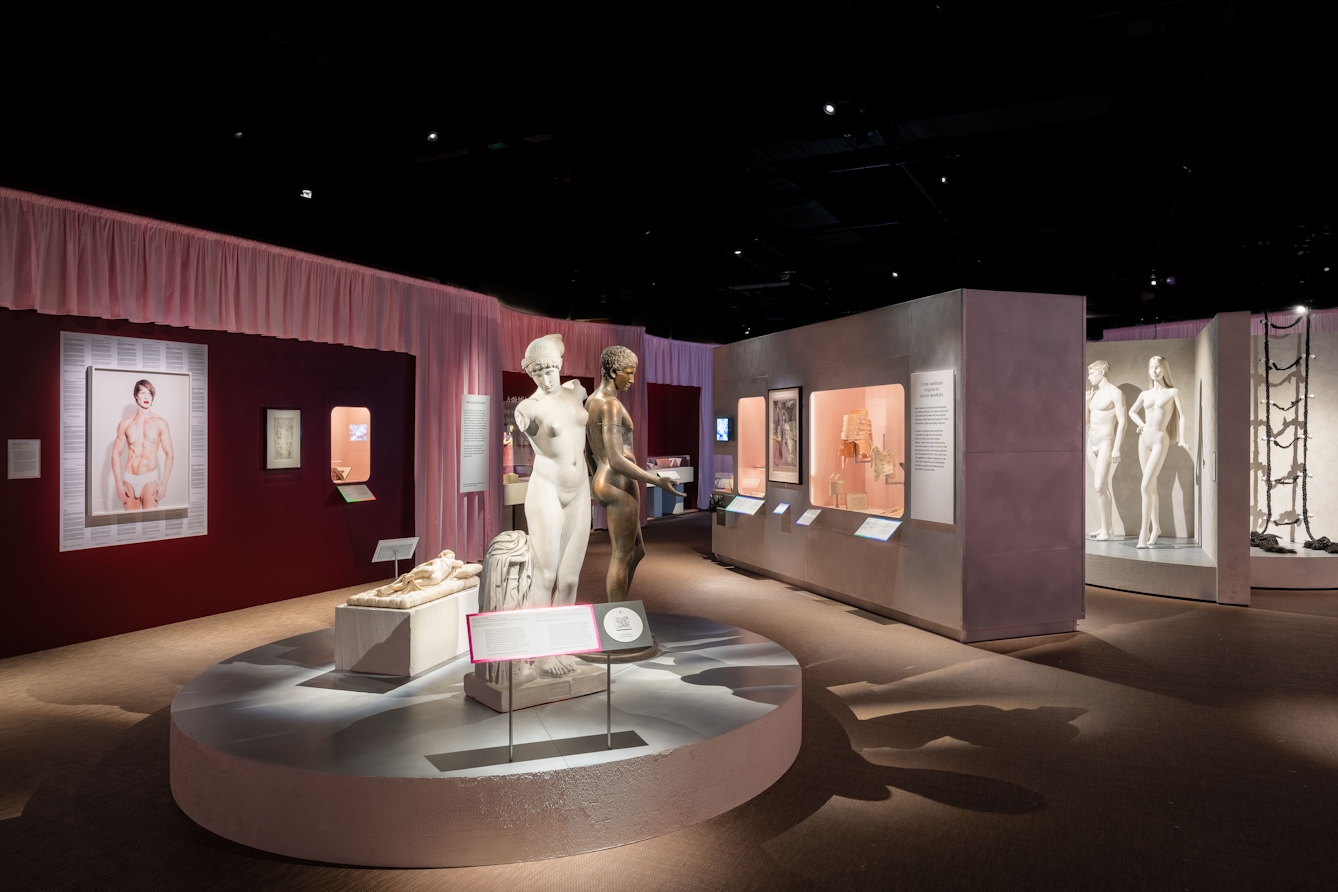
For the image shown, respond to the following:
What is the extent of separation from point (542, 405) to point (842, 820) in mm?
2548

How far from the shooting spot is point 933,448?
6.20 m

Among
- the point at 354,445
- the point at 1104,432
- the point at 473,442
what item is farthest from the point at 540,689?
the point at 1104,432

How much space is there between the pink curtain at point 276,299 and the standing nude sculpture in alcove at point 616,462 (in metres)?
4.17

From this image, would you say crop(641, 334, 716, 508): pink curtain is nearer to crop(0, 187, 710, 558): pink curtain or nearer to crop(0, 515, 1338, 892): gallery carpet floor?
crop(0, 187, 710, 558): pink curtain

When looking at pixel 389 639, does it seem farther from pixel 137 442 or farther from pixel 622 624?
pixel 137 442

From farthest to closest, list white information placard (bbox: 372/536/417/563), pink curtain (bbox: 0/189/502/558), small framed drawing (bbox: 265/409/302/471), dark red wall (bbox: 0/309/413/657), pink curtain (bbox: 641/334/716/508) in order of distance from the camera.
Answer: pink curtain (bbox: 641/334/716/508)
small framed drawing (bbox: 265/409/302/471)
dark red wall (bbox: 0/309/413/657)
pink curtain (bbox: 0/189/502/558)
white information placard (bbox: 372/536/417/563)

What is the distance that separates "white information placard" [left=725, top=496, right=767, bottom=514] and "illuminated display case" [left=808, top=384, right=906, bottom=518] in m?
1.00

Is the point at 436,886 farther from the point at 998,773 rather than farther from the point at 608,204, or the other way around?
the point at 608,204

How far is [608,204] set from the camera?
380 inches

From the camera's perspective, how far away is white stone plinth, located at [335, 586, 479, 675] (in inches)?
161

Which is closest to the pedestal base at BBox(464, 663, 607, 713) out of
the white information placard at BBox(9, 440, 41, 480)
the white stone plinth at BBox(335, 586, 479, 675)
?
the white stone plinth at BBox(335, 586, 479, 675)

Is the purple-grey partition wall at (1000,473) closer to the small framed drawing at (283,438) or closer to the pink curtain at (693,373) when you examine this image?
the small framed drawing at (283,438)

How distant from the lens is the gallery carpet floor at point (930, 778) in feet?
8.94

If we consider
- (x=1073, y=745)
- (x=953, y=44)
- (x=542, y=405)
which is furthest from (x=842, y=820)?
(x=953, y=44)
